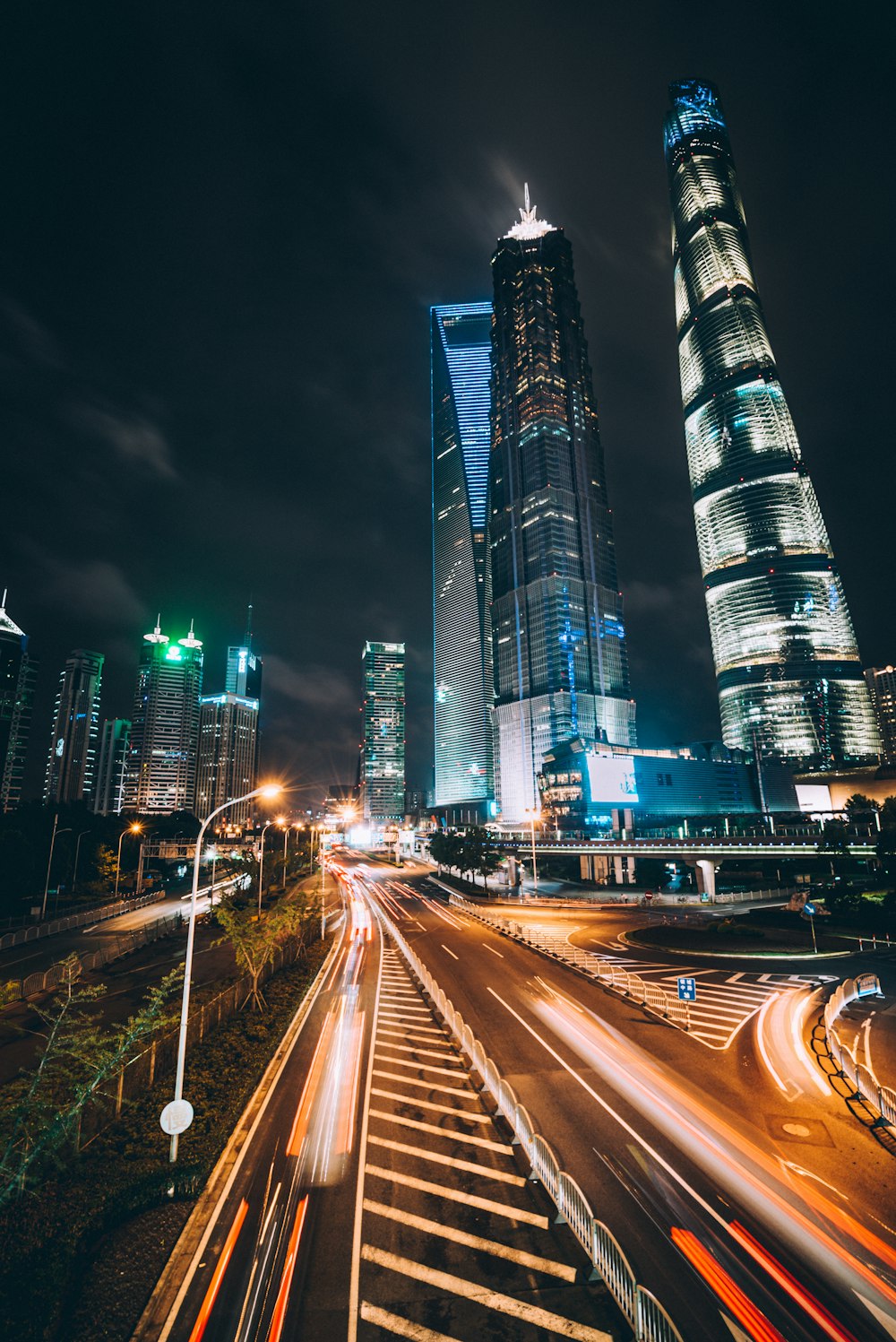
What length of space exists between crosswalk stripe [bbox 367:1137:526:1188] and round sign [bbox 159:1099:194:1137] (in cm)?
542

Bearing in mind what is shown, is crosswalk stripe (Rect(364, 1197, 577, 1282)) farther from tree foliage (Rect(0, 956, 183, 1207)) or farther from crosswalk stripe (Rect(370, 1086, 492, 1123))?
tree foliage (Rect(0, 956, 183, 1207))

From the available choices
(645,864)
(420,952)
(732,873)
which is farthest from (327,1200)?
(732,873)

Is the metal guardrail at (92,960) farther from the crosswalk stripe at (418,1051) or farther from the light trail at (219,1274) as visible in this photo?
the crosswalk stripe at (418,1051)

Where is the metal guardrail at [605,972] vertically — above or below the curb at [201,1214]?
below

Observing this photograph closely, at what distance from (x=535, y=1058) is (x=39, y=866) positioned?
69.8m

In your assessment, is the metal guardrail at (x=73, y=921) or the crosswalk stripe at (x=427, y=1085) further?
the metal guardrail at (x=73, y=921)

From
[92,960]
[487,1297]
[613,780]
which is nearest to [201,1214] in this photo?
[487,1297]

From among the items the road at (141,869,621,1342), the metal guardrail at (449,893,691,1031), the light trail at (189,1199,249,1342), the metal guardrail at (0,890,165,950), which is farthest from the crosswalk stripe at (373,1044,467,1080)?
the metal guardrail at (0,890,165,950)

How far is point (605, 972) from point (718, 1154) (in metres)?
20.1

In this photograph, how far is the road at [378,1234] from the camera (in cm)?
1023

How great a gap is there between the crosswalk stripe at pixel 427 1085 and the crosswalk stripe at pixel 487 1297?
7.85 meters

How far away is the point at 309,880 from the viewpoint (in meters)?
95.6

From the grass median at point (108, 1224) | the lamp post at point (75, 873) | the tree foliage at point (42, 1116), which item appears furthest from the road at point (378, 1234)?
the lamp post at point (75, 873)

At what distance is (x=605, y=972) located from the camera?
3491cm
